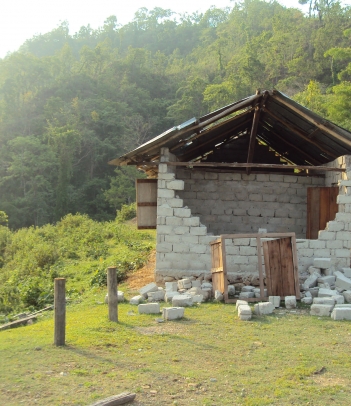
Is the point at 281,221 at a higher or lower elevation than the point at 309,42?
lower

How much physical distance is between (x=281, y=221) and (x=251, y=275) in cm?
367

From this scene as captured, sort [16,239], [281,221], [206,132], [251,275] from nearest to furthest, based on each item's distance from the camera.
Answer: [251,275], [206,132], [281,221], [16,239]

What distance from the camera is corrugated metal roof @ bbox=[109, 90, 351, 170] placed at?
1112 cm

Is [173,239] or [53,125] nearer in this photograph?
[173,239]

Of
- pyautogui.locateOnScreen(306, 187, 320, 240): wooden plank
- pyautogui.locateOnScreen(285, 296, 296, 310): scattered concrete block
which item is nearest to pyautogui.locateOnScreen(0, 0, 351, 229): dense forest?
pyautogui.locateOnScreen(306, 187, 320, 240): wooden plank

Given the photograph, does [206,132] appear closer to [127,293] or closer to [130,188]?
[127,293]

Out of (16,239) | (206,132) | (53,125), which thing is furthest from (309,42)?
(206,132)

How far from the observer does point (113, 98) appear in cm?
5509

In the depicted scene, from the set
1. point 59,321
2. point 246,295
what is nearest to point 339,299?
point 246,295

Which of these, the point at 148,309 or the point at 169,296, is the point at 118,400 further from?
the point at 169,296

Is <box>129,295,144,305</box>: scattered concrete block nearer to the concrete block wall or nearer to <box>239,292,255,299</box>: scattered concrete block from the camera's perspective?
<box>239,292,255,299</box>: scattered concrete block

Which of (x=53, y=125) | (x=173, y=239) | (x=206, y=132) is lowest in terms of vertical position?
(x=173, y=239)

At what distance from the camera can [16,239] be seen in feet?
75.2

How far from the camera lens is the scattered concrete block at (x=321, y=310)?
8844mm
